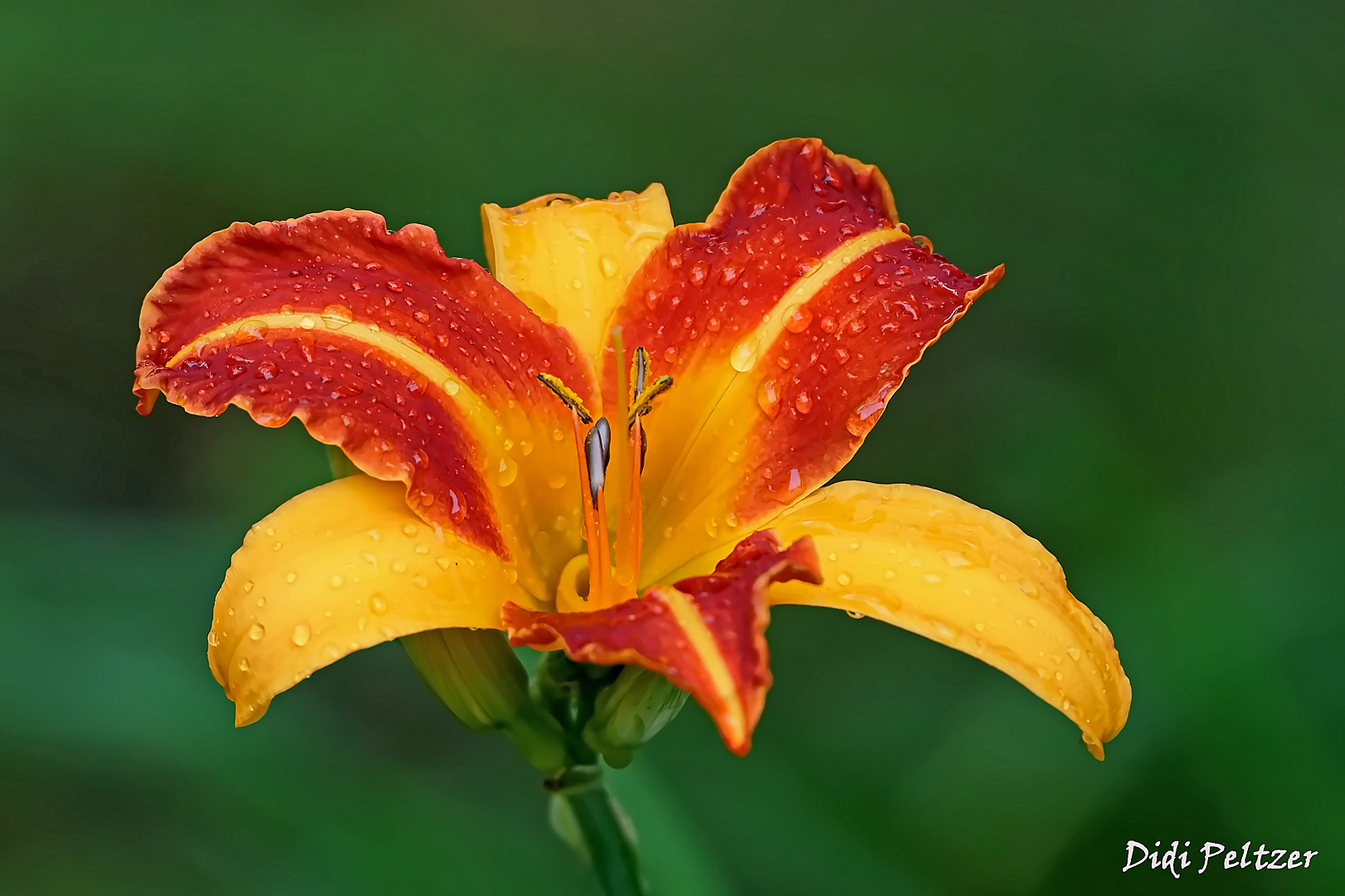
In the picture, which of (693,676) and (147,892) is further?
(147,892)

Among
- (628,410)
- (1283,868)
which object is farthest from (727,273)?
(1283,868)

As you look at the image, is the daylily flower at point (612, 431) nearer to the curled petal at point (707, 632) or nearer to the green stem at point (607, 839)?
the curled petal at point (707, 632)

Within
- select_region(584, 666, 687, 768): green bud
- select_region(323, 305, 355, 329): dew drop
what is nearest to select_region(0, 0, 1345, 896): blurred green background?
select_region(584, 666, 687, 768): green bud

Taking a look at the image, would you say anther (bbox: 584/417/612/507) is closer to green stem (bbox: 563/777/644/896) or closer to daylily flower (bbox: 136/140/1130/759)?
daylily flower (bbox: 136/140/1130/759)

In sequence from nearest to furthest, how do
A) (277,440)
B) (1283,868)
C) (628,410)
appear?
(628,410), (1283,868), (277,440)

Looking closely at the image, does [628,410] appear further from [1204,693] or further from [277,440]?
[277,440]

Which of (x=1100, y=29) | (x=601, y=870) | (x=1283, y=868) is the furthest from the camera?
(x=1100, y=29)

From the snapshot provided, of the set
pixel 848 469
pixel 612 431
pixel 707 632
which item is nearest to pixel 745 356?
pixel 612 431
